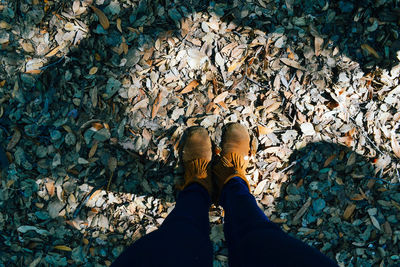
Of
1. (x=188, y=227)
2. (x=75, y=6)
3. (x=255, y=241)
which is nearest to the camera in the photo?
(x=255, y=241)

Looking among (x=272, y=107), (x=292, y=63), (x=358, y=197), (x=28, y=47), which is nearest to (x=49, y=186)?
(x=28, y=47)

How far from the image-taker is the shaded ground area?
1.98m

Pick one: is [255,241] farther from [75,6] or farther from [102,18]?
[75,6]

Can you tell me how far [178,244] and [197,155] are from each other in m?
0.80

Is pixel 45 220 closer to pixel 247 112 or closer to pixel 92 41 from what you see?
pixel 92 41

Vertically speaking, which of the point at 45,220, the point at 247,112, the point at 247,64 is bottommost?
the point at 45,220

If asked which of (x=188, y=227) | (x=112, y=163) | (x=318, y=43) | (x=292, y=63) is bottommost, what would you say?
(x=188, y=227)

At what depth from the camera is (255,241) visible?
4.15ft

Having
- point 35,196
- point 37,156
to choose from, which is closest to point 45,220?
point 35,196

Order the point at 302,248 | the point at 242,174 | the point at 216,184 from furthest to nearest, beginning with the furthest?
the point at 216,184 → the point at 242,174 → the point at 302,248

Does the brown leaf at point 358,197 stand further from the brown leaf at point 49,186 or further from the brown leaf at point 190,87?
the brown leaf at point 49,186

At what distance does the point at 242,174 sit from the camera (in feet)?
6.29

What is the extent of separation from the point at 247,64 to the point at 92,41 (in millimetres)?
1173

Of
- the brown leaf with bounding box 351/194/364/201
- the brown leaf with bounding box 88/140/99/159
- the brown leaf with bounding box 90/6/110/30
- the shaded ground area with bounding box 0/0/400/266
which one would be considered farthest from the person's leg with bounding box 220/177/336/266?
the brown leaf with bounding box 90/6/110/30
